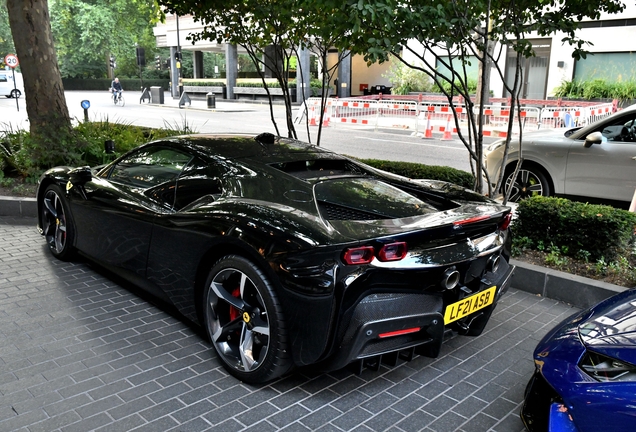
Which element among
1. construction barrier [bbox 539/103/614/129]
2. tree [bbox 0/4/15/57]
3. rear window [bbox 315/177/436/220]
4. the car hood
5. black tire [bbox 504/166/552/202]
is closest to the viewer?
the car hood

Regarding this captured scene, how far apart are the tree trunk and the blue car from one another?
25.3 feet

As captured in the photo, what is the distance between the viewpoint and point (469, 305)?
342cm

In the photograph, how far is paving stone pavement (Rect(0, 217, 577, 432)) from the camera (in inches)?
119

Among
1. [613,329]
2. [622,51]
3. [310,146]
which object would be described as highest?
[622,51]

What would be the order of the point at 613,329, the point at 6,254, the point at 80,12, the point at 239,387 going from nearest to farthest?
the point at 613,329 → the point at 239,387 → the point at 6,254 → the point at 80,12

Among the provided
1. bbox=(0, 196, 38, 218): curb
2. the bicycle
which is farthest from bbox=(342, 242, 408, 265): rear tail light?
the bicycle

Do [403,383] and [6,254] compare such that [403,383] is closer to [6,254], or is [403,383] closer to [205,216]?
[205,216]

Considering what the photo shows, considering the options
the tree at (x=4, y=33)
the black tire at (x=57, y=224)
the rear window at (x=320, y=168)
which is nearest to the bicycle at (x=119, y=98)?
the tree at (x=4, y=33)

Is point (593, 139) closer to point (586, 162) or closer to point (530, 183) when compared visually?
point (586, 162)

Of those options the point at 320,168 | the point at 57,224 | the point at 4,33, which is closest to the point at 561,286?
the point at 320,168

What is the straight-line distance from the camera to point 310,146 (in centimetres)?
456

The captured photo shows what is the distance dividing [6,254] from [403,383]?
4.48 meters

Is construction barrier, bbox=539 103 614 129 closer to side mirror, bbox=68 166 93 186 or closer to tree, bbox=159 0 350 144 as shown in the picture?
tree, bbox=159 0 350 144

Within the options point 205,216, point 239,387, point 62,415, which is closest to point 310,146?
point 205,216
